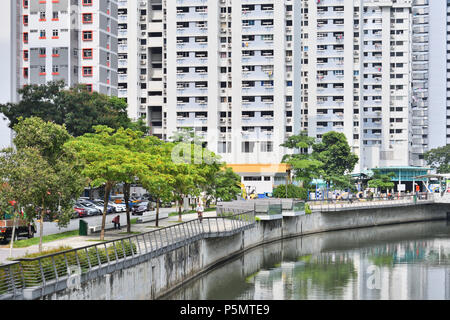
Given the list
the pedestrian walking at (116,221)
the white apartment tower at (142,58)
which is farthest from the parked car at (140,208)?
the white apartment tower at (142,58)

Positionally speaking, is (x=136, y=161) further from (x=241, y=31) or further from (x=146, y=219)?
(x=241, y=31)

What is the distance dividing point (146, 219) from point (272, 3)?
60739 millimetres

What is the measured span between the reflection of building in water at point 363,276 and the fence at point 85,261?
6.92 meters

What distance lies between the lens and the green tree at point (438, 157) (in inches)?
5157

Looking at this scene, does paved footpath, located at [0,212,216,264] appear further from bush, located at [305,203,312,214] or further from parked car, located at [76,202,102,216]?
bush, located at [305,203,312,214]

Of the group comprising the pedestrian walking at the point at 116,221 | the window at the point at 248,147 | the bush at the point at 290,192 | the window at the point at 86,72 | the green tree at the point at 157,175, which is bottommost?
the pedestrian walking at the point at 116,221

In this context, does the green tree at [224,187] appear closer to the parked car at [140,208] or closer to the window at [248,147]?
the parked car at [140,208]

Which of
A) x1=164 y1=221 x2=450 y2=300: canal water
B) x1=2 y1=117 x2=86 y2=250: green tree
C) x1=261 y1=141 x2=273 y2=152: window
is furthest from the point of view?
x1=261 y1=141 x2=273 y2=152: window

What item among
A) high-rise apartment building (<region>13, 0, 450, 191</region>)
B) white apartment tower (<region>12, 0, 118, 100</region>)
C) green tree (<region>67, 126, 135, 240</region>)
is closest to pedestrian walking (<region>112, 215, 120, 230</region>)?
green tree (<region>67, 126, 135, 240</region>)

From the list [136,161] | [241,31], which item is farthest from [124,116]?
[136,161]

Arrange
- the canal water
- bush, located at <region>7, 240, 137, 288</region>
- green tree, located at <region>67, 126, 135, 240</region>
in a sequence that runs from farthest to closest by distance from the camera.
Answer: the canal water, green tree, located at <region>67, 126, 135, 240</region>, bush, located at <region>7, 240, 137, 288</region>

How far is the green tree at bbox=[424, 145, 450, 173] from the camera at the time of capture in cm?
13100

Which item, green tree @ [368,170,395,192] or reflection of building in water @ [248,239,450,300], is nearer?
reflection of building in water @ [248,239,450,300]

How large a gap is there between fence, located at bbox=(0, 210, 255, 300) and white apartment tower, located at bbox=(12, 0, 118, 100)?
59622mm
